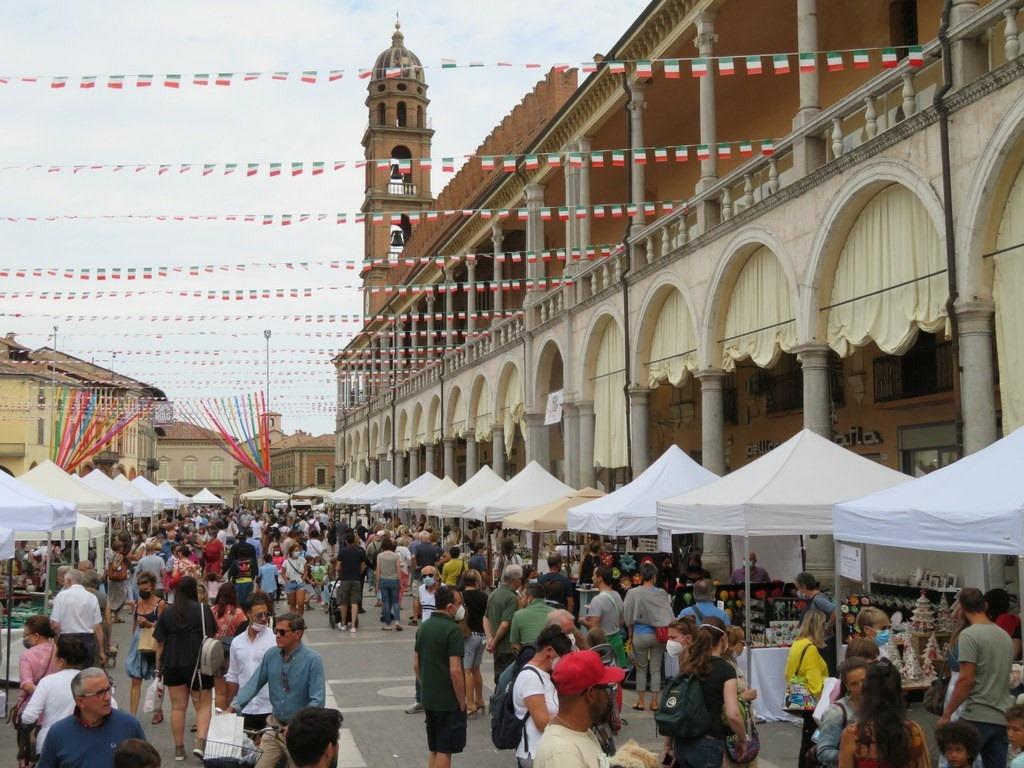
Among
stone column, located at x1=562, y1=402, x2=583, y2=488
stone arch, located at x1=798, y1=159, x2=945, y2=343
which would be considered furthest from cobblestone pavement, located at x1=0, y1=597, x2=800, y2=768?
stone column, located at x1=562, y1=402, x2=583, y2=488

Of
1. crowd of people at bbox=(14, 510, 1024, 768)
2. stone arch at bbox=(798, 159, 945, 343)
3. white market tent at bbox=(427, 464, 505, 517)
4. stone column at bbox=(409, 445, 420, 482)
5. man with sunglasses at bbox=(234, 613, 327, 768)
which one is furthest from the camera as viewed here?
stone column at bbox=(409, 445, 420, 482)

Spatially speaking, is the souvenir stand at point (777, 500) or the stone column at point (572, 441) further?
the stone column at point (572, 441)

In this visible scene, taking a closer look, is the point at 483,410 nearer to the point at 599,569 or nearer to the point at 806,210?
the point at 806,210

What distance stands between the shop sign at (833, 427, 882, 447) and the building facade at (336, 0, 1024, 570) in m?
0.06

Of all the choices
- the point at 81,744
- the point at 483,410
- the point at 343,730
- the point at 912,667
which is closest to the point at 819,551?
the point at 912,667

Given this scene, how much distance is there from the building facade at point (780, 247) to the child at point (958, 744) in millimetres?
7070

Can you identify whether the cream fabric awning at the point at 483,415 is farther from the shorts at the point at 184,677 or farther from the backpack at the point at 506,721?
the backpack at the point at 506,721

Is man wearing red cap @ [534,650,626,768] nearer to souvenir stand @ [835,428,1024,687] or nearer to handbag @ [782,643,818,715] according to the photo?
handbag @ [782,643,818,715]

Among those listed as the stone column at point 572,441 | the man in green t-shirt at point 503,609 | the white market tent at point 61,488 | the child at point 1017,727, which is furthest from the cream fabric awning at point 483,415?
the child at point 1017,727

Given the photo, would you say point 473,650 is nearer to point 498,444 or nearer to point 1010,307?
point 1010,307

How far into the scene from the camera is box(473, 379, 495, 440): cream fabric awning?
35.9m

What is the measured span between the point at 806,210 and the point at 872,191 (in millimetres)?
1433

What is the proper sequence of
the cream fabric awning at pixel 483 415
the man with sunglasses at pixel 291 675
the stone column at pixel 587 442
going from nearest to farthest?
the man with sunglasses at pixel 291 675
the stone column at pixel 587 442
the cream fabric awning at pixel 483 415

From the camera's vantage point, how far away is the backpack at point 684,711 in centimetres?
650
